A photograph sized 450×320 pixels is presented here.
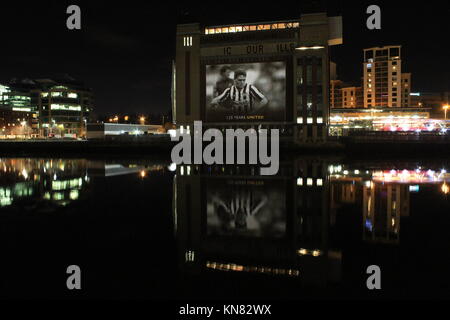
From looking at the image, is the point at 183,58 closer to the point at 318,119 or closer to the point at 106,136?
the point at 106,136

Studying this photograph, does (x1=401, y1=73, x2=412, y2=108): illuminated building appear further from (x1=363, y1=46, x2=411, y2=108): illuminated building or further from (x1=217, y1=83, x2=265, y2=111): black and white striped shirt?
(x1=217, y1=83, x2=265, y2=111): black and white striped shirt

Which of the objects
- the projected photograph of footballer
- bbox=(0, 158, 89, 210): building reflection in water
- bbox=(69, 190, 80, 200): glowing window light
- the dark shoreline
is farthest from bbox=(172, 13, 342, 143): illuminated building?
bbox=(69, 190, 80, 200): glowing window light

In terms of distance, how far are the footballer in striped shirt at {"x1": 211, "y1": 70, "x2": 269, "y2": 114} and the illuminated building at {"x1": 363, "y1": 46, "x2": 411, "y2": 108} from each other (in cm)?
10788

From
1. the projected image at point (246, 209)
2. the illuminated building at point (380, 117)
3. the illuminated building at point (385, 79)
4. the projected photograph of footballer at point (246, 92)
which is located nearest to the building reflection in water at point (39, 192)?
the projected image at point (246, 209)

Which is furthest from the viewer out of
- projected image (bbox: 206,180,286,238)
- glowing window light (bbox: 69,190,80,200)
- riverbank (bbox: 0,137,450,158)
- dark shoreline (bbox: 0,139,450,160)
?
riverbank (bbox: 0,137,450,158)

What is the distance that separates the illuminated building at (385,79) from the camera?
17138 cm

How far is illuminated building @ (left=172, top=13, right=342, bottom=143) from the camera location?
2970 inches

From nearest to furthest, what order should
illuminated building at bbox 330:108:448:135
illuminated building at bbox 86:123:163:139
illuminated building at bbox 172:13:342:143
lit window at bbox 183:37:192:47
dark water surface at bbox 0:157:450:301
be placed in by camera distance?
1. dark water surface at bbox 0:157:450:301
2. illuminated building at bbox 172:13:342:143
3. lit window at bbox 183:37:192:47
4. illuminated building at bbox 86:123:163:139
5. illuminated building at bbox 330:108:448:135

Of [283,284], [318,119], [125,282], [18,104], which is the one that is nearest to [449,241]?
[283,284]

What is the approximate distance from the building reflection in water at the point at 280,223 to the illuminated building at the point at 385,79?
15745cm

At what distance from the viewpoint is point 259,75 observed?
3103 inches

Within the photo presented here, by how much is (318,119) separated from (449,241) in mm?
64474

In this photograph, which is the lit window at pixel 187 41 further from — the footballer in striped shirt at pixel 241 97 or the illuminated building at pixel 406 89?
the illuminated building at pixel 406 89

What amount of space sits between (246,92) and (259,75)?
413 cm
